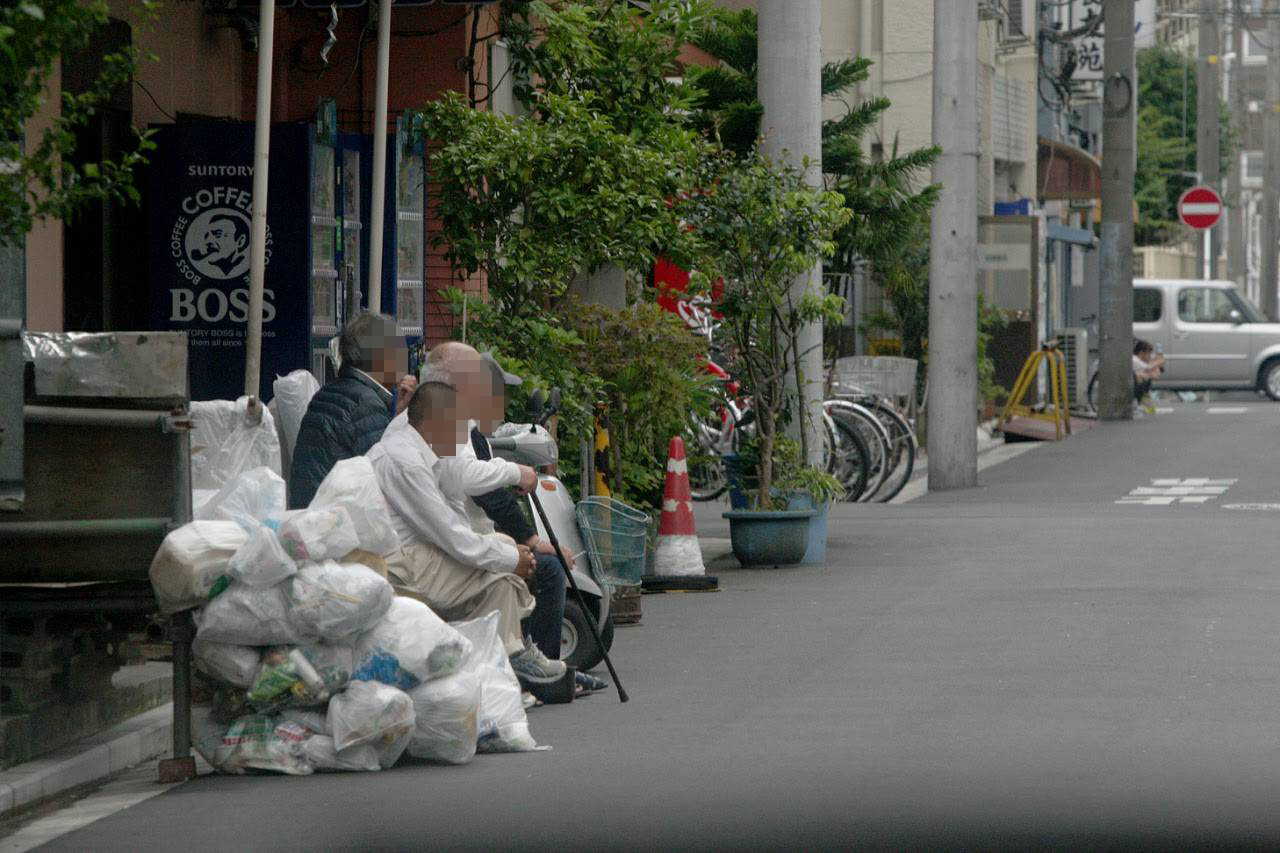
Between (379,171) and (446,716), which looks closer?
(446,716)

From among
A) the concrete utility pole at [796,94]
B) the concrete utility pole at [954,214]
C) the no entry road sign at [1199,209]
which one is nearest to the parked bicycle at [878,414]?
the concrete utility pole at [954,214]

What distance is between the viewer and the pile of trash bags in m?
7.41

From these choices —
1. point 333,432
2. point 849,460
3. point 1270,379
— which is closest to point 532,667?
point 333,432

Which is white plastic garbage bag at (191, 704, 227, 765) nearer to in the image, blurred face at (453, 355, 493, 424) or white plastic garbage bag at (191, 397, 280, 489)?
blurred face at (453, 355, 493, 424)

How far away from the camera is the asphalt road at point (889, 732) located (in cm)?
619

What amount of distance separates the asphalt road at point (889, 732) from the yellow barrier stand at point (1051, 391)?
12.1 meters

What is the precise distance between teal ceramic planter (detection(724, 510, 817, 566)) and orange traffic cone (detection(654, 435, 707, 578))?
38.3 inches

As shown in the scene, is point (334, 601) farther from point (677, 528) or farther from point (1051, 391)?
point (1051, 391)

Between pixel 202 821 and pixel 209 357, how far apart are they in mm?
6767

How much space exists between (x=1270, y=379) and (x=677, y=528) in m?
26.1

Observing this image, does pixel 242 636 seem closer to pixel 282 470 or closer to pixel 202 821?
pixel 202 821

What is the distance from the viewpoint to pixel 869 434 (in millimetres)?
18484

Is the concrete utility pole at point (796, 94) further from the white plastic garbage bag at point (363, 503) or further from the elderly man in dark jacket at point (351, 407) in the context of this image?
the white plastic garbage bag at point (363, 503)

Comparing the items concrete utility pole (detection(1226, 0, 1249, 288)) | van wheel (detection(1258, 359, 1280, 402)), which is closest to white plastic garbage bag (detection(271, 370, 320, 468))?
van wheel (detection(1258, 359, 1280, 402))
